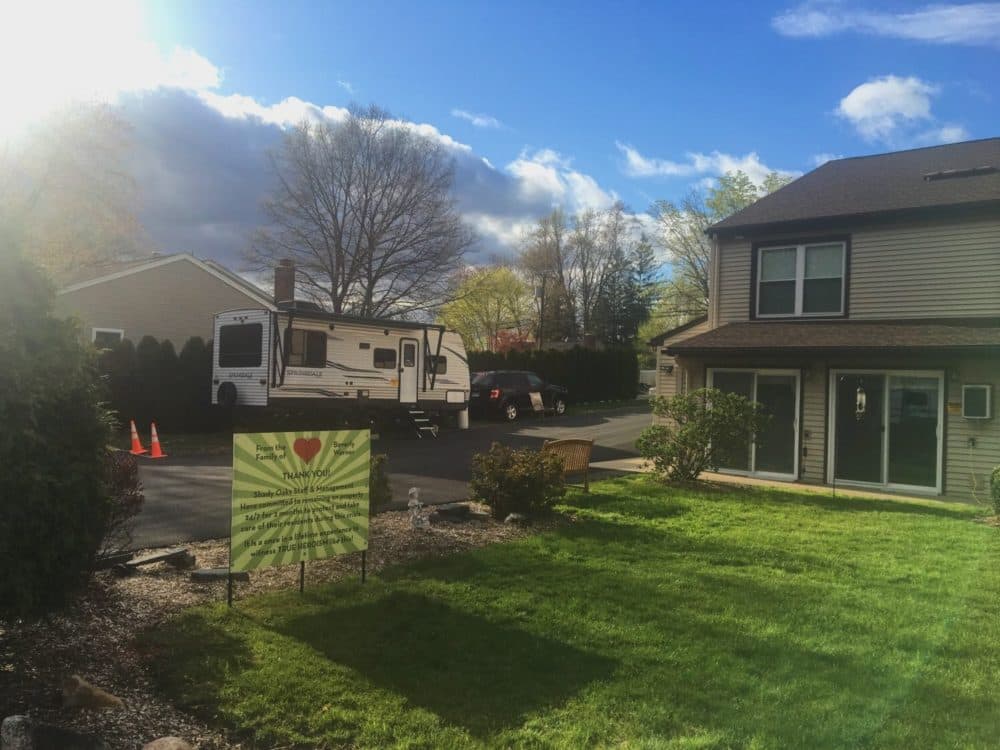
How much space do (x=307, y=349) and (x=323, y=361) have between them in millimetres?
478

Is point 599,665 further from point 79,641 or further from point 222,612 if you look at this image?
point 79,641

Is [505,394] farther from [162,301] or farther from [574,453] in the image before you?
[574,453]

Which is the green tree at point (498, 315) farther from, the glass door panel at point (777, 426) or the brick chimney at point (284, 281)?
the glass door panel at point (777, 426)

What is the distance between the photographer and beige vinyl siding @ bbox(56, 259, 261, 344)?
21844mm

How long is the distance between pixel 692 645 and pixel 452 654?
4.96 feet

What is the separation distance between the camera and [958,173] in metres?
13.5

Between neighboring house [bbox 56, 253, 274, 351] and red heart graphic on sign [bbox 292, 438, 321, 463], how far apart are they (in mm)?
17117

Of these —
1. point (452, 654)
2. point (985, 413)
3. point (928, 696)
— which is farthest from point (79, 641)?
point (985, 413)

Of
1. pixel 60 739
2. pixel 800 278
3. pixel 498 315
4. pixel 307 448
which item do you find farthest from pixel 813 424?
pixel 498 315

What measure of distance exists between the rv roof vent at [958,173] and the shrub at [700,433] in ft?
20.9

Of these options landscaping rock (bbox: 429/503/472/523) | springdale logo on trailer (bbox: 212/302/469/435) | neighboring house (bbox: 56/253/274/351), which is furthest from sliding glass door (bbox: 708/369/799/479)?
neighboring house (bbox: 56/253/274/351)

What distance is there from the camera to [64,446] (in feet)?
12.4

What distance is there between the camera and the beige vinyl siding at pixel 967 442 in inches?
436

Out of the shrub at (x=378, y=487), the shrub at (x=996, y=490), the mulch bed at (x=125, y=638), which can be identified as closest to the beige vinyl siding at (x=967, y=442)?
the shrub at (x=996, y=490)
